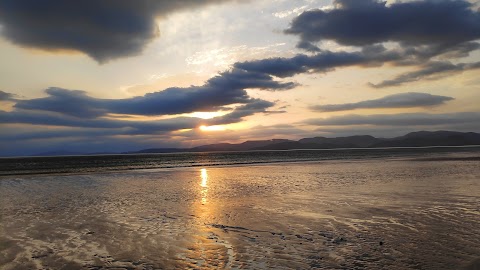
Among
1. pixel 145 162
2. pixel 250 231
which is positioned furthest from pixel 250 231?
pixel 145 162

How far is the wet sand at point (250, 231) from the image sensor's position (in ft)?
34.3

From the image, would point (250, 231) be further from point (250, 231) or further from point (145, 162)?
point (145, 162)

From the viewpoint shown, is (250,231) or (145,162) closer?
(250,231)

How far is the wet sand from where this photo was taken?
10.5 m

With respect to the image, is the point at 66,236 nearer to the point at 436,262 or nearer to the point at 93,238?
the point at 93,238

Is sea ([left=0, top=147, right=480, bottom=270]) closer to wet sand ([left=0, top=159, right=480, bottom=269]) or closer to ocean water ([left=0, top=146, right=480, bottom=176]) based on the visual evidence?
wet sand ([left=0, top=159, right=480, bottom=269])

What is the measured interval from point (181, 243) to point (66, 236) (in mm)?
5354

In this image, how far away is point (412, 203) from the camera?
2047cm

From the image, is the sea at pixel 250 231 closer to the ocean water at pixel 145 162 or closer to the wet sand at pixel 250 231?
the wet sand at pixel 250 231

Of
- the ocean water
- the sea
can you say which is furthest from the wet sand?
the ocean water

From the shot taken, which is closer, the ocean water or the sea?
the sea

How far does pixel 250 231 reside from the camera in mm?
14539

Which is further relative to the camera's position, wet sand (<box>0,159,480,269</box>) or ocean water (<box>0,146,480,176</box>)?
ocean water (<box>0,146,480,176</box>)

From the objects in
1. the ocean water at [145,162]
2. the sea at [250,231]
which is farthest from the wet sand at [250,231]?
the ocean water at [145,162]
